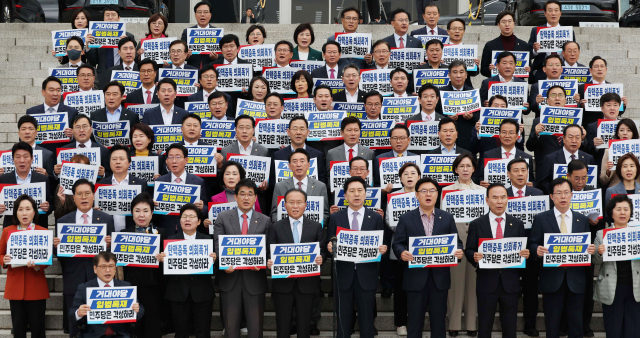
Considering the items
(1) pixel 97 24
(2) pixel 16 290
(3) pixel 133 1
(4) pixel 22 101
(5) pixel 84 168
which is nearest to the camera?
(2) pixel 16 290

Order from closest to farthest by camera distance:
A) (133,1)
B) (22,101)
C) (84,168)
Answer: (84,168)
(22,101)
(133,1)

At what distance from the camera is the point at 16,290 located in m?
8.48

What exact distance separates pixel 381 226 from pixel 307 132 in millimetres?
1823

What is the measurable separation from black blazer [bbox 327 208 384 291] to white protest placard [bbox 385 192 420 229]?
28 centimetres

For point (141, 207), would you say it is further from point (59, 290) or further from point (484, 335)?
point (484, 335)

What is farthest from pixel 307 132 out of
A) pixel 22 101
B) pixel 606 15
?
pixel 606 15

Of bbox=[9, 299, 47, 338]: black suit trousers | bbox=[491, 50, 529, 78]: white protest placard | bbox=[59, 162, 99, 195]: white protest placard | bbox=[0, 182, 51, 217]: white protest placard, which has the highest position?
bbox=[491, 50, 529, 78]: white protest placard

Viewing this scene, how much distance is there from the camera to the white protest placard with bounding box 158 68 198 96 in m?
11.2

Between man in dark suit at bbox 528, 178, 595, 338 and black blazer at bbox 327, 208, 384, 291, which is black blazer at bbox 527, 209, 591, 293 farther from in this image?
black blazer at bbox 327, 208, 384, 291

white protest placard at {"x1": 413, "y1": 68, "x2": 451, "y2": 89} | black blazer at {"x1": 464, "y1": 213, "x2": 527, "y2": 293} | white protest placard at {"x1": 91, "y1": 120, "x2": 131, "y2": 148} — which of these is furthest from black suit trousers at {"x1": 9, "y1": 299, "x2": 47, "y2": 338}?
white protest placard at {"x1": 413, "y1": 68, "x2": 451, "y2": 89}

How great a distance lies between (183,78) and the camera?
11.3 meters

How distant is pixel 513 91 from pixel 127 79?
5.61 m

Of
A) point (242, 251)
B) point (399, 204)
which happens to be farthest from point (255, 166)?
point (399, 204)

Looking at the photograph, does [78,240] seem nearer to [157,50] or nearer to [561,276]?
[157,50]
